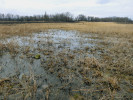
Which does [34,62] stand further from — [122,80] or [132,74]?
[132,74]

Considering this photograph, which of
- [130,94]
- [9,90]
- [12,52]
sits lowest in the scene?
[130,94]

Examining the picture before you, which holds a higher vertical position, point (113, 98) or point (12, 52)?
point (12, 52)

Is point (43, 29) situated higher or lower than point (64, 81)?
higher

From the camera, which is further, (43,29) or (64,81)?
(43,29)

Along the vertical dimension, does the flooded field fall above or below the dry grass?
below

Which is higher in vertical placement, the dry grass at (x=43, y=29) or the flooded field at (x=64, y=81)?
the dry grass at (x=43, y=29)

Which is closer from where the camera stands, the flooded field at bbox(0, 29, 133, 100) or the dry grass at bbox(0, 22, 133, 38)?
the flooded field at bbox(0, 29, 133, 100)

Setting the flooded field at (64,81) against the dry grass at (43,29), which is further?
the dry grass at (43,29)

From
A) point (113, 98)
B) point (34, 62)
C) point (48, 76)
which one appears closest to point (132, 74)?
point (113, 98)

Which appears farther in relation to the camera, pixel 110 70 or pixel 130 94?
pixel 110 70

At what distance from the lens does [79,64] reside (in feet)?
15.5

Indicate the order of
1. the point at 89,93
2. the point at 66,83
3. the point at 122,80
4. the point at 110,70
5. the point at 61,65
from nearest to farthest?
the point at 89,93, the point at 66,83, the point at 122,80, the point at 110,70, the point at 61,65

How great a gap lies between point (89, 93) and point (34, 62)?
3376mm

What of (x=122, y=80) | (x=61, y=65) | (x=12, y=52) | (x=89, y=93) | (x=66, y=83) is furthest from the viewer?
(x=12, y=52)
